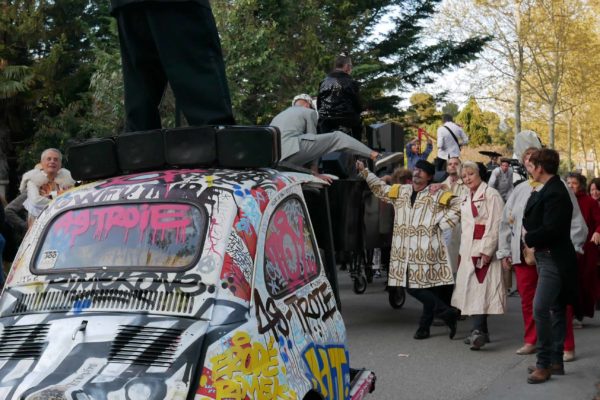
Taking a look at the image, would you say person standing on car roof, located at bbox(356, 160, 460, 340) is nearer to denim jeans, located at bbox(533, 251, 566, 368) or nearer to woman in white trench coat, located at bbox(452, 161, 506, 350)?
woman in white trench coat, located at bbox(452, 161, 506, 350)

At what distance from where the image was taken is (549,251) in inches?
310

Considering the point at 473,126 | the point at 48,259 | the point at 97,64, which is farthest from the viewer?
the point at 473,126

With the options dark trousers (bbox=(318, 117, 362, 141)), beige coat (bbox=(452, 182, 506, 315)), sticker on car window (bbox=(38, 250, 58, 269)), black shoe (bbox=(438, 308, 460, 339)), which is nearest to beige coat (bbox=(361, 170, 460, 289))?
beige coat (bbox=(452, 182, 506, 315))

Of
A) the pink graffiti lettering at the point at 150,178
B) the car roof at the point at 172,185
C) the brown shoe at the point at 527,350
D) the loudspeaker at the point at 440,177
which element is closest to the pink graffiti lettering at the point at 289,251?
the car roof at the point at 172,185

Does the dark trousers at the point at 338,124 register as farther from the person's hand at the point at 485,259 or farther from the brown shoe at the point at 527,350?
the brown shoe at the point at 527,350

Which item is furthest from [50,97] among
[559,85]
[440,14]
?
[559,85]

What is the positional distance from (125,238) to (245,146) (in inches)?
30.3

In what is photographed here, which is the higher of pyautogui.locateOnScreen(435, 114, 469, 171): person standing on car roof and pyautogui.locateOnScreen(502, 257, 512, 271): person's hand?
pyautogui.locateOnScreen(435, 114, 469, 171): person standing on car roof

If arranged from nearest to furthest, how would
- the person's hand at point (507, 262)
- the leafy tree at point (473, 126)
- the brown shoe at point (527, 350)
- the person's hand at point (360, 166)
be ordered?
1. the person's hand at point (507, 262)
2. the brown shoe at point (527, 350)
3. the person's hand at point (360, 166)
4. the leafy tree at point (473, 126)

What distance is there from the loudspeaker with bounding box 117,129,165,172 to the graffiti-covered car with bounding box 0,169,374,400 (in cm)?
13

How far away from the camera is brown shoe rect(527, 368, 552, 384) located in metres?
7.93

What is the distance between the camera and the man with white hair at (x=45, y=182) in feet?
28.4

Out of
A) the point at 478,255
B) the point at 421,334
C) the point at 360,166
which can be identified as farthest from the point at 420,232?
the point at 421,334

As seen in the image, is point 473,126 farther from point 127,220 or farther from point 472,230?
point 127,220
